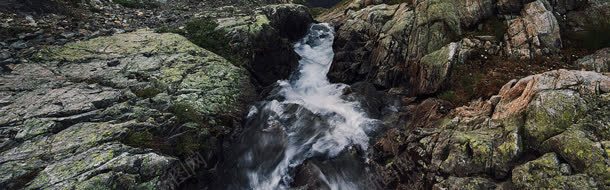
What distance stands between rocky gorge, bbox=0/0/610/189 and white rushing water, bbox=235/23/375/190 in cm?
8

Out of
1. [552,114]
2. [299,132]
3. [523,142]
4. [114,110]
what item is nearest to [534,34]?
[552,114]

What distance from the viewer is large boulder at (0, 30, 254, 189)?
11.5m

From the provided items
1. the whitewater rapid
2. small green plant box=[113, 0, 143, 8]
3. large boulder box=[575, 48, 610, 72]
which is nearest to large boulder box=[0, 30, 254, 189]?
the whitewater rapid

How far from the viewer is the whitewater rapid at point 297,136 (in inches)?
571

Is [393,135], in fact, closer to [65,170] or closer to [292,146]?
[292,146]

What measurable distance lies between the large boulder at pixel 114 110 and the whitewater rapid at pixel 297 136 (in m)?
1.21

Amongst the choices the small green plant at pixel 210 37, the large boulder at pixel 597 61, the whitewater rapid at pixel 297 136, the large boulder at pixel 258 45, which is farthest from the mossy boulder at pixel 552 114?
the small green plant at pixel 210 37

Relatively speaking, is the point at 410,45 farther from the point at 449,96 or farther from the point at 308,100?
the point at 308,100

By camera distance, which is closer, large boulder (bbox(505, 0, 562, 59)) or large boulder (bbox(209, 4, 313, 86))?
large boulder (bbox(505, 0, 562, 59))

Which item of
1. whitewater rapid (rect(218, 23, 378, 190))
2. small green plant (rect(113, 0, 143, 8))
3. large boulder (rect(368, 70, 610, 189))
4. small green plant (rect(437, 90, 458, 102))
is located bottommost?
whitewater rapid (rect(218, 23, 378, 190))

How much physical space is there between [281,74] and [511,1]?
12372mm

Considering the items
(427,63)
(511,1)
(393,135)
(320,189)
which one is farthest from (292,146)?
(511,1)

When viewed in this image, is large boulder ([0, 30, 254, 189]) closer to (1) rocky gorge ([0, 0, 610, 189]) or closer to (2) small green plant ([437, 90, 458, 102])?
(1) rocky gorge ([0, 0, 610, 189])

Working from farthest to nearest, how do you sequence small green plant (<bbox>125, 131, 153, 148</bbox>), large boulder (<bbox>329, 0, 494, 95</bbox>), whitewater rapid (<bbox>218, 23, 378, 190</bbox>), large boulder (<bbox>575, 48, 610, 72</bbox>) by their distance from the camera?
1. large boulder (<bbox>329, 0, 494, 95</bbox>)
2. large boulder (<bbox>575, 48, 610, 72</bbox>)
3. whitewater rapid (<bbox>218, 23, 378, 190</bbox>)
4. small green plant (<bbox>125, 131, 153, 148</bbox>)
